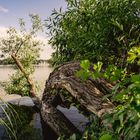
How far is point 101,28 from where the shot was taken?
985 centimetres

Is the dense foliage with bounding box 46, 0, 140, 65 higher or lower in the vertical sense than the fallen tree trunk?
higher

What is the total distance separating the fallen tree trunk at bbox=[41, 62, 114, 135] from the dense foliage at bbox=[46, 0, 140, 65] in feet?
→ 2.53

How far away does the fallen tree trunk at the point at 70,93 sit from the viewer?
27.2 ft

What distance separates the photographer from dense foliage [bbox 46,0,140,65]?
973cm

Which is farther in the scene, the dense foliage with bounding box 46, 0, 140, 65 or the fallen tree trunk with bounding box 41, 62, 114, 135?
the dense foliage with bounding box 46, 0, 140, 65

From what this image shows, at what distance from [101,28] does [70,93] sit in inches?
78.8

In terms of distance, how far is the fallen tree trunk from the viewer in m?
8.28

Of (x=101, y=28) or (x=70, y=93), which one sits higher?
(x=101, y=28)

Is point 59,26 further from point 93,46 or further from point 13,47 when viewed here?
point 13,47

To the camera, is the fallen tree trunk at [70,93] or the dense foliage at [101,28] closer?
the fallen tree trunk at [70,93]

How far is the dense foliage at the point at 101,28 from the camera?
973cm

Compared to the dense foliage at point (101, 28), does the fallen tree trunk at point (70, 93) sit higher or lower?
lower

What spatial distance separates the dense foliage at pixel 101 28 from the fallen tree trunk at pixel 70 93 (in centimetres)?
77

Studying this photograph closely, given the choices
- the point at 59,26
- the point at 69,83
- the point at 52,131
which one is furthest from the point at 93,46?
the point at 52,131
